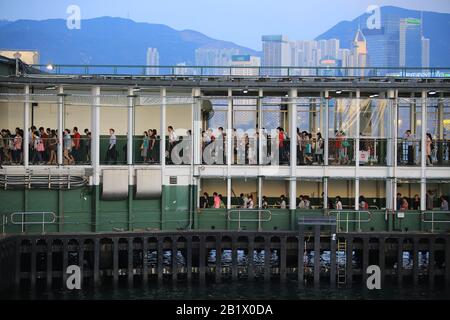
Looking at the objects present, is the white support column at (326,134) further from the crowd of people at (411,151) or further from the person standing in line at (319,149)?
the crowd of people at (411,151)

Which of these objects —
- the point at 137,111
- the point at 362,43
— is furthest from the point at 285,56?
the point at 137,111

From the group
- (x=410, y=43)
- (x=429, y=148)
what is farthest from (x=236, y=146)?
(x=410, y=43)

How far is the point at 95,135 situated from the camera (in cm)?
4669

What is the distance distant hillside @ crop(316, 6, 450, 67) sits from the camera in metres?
160

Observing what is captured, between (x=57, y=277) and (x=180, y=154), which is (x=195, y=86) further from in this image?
(x=57, y=277)

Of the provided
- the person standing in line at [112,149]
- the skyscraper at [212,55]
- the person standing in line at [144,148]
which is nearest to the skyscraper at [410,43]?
the skyscraper at [212,55]

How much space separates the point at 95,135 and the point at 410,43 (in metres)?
115

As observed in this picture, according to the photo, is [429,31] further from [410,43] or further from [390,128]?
[390,128]

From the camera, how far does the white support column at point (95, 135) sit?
152 feet

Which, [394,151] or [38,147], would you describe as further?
[394,151]

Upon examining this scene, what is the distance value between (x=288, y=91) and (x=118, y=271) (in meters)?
11.0

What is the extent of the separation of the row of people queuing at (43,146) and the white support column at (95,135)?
477mm

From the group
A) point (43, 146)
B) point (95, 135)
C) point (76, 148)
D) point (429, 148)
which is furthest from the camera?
point (429, 148)

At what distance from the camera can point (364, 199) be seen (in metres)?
49.2
